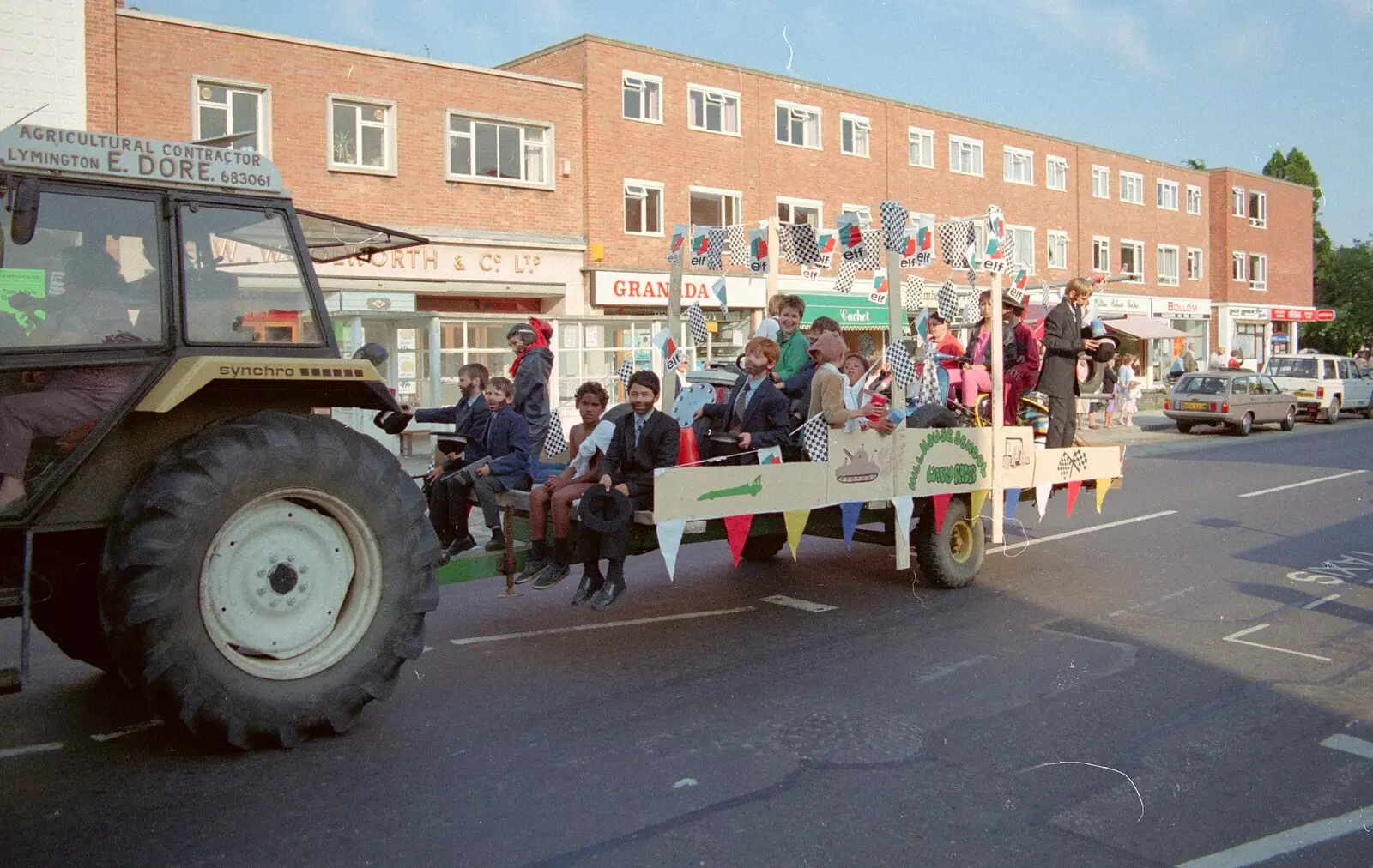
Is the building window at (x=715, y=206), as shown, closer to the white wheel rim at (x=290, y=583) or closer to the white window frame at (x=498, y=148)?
the white window frame at (x=498, y=148)

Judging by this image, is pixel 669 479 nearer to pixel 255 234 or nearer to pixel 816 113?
pixel 255 234

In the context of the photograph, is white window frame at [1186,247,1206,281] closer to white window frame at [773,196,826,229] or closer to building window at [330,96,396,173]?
white window frame at [773,196,826,229]

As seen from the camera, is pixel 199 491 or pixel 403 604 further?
pixel 403 604

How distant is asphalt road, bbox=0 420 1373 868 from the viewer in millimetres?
4254

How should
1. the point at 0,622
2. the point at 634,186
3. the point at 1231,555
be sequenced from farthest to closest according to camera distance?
the point at 634,186 → the point at 1231,555 → the point at 0,622

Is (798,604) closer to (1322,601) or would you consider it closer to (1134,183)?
(1322,601)

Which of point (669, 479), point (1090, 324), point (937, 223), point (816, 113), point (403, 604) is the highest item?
point (816, 113)

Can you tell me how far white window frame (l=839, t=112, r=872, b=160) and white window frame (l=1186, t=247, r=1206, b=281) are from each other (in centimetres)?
2479

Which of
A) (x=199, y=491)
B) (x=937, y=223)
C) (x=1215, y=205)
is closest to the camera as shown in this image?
(x=199, y=491)

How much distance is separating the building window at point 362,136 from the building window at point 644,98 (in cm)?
694

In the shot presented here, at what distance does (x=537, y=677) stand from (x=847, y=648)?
198 cm

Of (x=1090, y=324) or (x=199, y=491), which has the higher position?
(x=1090, y=324)

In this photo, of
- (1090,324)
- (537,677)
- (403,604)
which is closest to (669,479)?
(537,677)

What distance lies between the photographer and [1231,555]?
10.6 m
